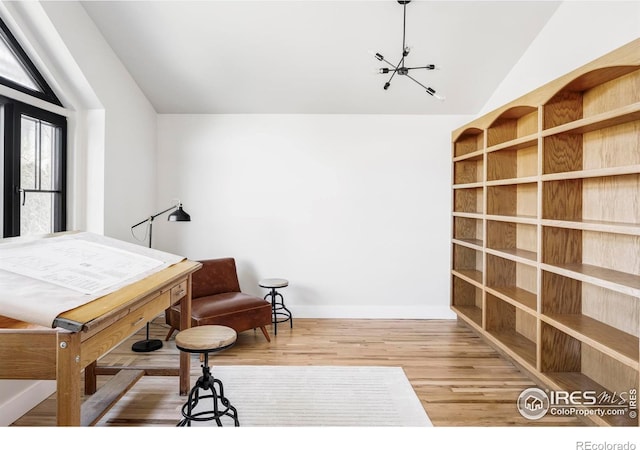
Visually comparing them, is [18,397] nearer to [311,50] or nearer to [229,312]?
[229,312]

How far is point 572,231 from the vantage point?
2510mm

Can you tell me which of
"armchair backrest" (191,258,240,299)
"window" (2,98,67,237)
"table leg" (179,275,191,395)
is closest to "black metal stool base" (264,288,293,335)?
"armchair backrest" (191,258,240,299)

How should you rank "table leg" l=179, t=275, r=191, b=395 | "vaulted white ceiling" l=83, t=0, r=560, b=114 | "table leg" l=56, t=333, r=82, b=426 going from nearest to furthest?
"table leg" l=56, t=333, r=82, b=426 → "table leg" l=179, t=275, r=191, b=395 → "vaulted white ceiling" l=83, t=0, r=560, b=114

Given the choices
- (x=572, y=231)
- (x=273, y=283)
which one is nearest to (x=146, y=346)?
(x=273, y=283)

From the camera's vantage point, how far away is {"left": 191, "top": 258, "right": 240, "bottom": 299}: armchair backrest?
12.3 feet

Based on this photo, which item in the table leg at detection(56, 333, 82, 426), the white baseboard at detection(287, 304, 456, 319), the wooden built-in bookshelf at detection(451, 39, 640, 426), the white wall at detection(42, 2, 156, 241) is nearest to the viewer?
the table leg at detection(56, 333, 82, 426)

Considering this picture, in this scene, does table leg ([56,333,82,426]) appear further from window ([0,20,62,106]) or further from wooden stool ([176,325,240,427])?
window ([0,20,62,106])

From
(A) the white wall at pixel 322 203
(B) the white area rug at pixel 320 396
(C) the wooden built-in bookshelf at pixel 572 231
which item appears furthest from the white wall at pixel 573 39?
(B) the white area rug at pixel 320 396

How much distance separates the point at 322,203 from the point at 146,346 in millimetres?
2361

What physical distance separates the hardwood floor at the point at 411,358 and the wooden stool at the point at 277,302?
10 centimetres

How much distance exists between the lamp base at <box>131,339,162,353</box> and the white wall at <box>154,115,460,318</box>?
1.21 m

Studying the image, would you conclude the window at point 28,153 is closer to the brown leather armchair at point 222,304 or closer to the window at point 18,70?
the window at point 18,70

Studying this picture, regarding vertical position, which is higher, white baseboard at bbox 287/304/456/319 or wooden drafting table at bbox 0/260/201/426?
wooden drafting table at bbox 0/260/201/426

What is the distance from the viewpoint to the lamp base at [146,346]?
3.28 meters
